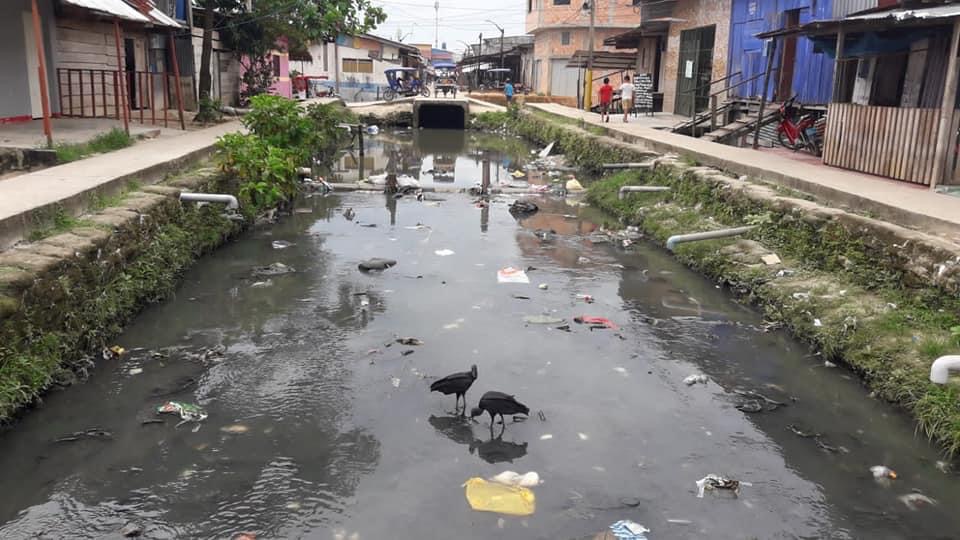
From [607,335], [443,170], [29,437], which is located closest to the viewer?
[29,437]

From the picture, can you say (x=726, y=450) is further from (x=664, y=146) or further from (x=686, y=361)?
(x=664, y=146)

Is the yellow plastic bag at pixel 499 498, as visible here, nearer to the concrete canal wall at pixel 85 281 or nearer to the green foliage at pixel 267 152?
the concrete canal wall at pixel 85 281

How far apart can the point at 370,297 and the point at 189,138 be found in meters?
6.86

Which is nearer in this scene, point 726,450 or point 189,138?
point 726,450

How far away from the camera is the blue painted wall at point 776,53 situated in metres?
13.5

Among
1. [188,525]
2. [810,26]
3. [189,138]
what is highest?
[810,26]

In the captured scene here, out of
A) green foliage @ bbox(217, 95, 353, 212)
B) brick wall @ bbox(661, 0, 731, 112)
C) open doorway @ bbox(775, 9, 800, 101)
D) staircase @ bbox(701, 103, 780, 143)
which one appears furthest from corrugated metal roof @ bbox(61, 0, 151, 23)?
brick wall @ bbox(661, 0, 731, 112)

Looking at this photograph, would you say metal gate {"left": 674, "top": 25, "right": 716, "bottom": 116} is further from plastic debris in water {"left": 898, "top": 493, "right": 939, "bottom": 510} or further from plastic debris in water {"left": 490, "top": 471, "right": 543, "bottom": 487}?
plastic debris in water {"left": 490, "top": 471, "right": 543, "bottom": 487}

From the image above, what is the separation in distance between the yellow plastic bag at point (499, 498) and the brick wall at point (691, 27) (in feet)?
52.5

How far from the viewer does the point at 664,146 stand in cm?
1280

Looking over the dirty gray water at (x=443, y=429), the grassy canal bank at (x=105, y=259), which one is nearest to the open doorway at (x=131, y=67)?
the grassy canal bank at (x=105, y=259)

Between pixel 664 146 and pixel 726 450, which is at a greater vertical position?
pixel 664 146

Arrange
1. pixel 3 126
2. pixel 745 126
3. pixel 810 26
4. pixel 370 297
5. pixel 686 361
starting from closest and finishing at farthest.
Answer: pixel 686 361, pixel 370 297, pixel 810 26, pixel 3 126, pixel 745 126

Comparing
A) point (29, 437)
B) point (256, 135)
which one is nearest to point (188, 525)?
point (29, 437)
